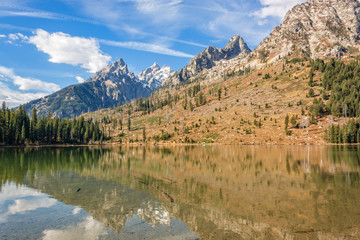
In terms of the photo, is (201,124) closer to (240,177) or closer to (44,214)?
(240,177)

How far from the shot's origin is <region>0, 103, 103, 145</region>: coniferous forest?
129488mm

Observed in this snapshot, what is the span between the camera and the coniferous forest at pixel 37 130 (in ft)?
425

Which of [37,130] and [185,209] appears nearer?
[185,209]

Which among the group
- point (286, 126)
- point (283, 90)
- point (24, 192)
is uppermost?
point (283, 90)

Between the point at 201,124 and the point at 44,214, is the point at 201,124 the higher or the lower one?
the higher one

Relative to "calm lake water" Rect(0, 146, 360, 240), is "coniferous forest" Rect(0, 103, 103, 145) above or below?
above

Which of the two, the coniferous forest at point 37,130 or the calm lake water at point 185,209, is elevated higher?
the coniferous forest at point 37,130

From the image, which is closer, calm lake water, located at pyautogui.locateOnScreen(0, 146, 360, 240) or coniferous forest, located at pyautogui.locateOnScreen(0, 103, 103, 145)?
calm lake water, located at pyautogui.locateOnScreen(0, 146, 360, 240)

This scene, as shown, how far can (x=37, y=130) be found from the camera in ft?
476

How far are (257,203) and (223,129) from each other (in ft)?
452

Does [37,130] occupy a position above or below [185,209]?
above

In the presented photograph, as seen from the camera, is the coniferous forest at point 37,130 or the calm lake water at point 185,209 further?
the coniferous forest at point 37,130

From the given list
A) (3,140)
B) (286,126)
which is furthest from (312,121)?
(3,140)

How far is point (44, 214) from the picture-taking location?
16.8 meters
